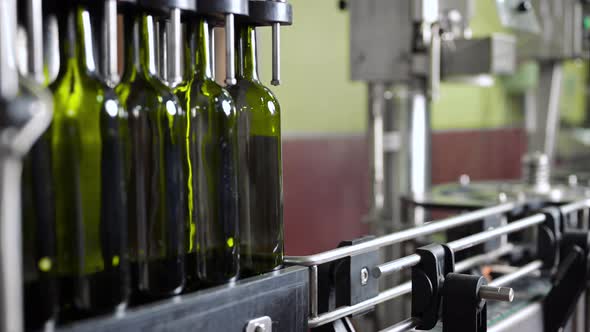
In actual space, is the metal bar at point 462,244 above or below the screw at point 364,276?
above

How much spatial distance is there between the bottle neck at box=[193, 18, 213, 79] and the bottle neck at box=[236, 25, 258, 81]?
0.18ft

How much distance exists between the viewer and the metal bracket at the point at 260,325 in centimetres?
71

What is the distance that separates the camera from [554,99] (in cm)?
261

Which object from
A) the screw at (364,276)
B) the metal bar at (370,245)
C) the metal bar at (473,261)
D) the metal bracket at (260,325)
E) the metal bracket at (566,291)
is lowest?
the metal bracket at (566,291)

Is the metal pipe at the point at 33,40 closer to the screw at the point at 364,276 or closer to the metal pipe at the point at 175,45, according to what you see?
the metal pipe at the point at 175,45

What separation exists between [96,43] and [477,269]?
3.13 ft

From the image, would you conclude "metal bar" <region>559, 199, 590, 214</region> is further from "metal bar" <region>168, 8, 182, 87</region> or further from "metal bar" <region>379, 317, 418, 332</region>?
"metal bar" <region>168, 8, 182, 87</region>

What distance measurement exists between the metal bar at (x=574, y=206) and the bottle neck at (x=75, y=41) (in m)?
0.96

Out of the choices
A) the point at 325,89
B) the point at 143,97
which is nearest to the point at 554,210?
the point at 143,97

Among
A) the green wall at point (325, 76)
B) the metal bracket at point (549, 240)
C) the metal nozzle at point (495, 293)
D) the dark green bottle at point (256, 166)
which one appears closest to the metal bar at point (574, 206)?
the metal bracket at point (549, 240)

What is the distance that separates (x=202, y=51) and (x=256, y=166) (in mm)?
139

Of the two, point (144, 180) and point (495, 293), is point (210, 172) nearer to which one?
point (144, 180)

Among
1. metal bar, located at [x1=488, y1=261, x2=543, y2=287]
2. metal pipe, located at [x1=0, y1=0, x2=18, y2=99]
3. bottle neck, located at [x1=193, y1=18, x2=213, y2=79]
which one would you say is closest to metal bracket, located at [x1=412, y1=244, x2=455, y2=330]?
metal bar, located at [x1=488, y1=261, x2=543, y2=287]

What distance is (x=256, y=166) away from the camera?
2.63 ft
